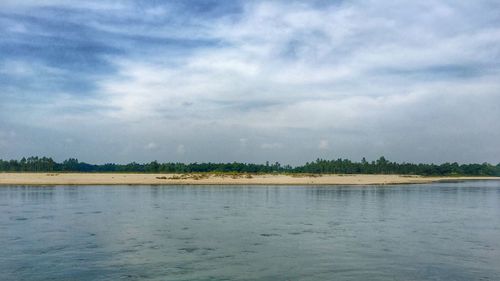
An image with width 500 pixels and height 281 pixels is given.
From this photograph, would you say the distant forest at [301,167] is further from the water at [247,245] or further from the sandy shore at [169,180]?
the water at [247,245]

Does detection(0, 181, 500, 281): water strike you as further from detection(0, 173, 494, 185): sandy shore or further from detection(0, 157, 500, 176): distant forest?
detection(0, 157, 500, 176): distant forest

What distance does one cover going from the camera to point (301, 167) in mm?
182625

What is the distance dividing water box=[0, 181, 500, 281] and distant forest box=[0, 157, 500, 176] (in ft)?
383

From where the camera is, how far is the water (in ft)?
52.4

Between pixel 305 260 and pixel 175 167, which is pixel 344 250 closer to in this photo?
pixel 305 260

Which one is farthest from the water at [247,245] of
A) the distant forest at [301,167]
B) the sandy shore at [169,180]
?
the distant forest at [301,167]

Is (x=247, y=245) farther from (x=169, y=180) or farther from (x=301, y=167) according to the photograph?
(x=301, y=167)

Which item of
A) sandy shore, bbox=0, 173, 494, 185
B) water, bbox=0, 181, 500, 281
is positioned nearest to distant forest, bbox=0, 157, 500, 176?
sandy shore, bbox=0, 173, 494, 185

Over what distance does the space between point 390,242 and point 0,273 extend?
644 inches

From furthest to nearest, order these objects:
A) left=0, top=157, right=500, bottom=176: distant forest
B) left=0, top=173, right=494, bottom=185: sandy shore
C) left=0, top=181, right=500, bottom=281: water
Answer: left=0, top=157, right=500, bottom=176: distant forest
left=0, top=173, right=494, bottom=185: sandy shore
left=0, top=181, right=500, bottom=281: water

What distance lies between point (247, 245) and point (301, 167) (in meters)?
163

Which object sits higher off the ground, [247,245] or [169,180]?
[169,180]

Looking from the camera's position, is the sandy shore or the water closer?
the water

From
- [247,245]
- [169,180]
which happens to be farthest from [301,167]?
[247,245]
